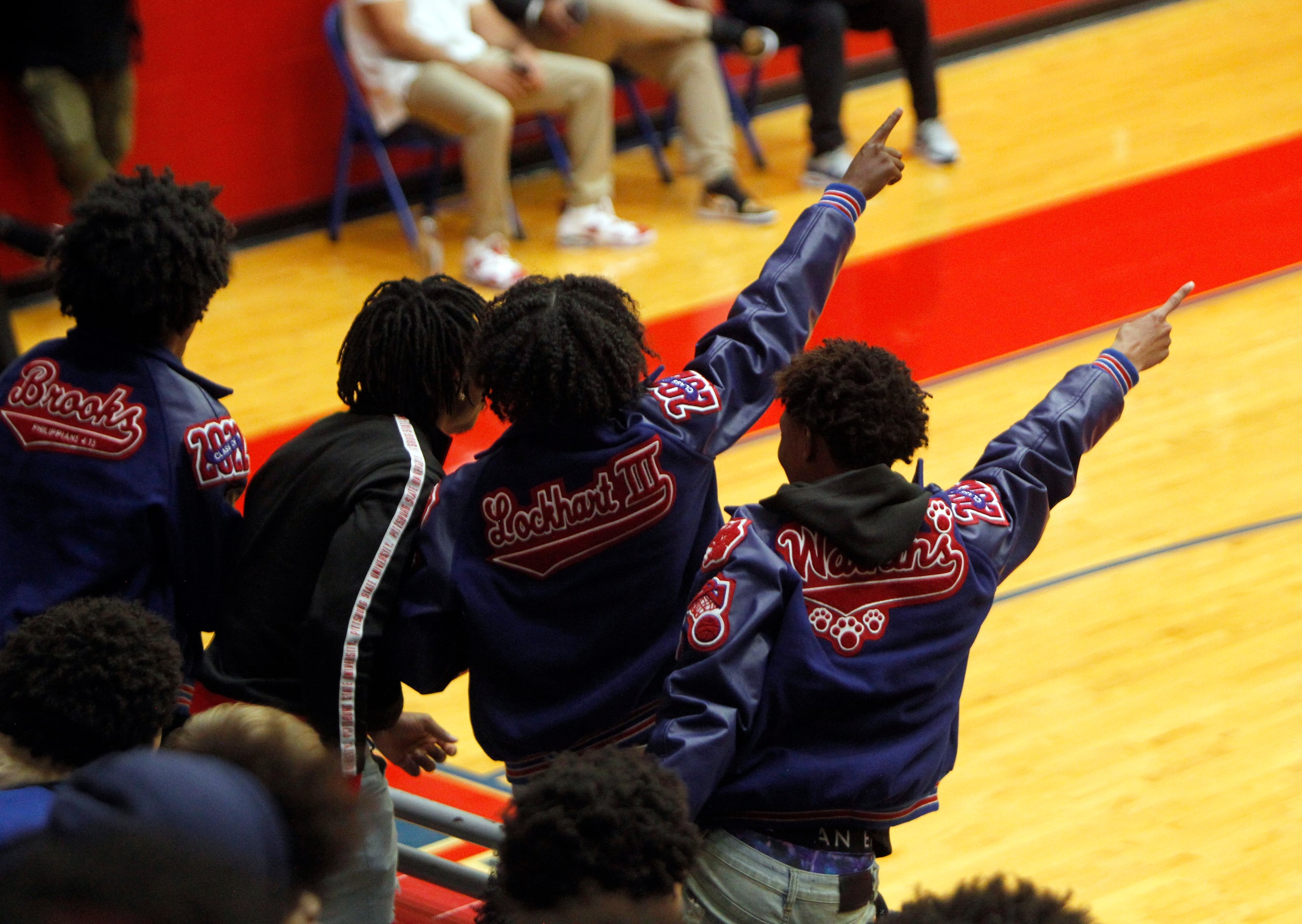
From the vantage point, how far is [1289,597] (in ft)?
10.4

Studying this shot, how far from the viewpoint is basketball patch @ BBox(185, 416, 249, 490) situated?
1.98 metres

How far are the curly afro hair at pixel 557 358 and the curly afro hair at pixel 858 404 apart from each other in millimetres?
223

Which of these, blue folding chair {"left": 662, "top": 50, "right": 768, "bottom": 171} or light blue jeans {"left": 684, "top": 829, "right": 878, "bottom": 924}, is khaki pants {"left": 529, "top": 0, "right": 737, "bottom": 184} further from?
light blue jeans {"left": 684, "top": 829, "right": 878, "bottom": 924}

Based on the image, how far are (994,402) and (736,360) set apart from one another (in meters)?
2.30

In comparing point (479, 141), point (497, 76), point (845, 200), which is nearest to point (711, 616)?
point (845, 200)

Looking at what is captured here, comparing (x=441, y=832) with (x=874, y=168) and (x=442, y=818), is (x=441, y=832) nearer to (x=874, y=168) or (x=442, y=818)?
(x=442, y=818)

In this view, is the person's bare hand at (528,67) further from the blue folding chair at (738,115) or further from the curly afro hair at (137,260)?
the curly afro hair at (137,260)

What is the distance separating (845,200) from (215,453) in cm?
101

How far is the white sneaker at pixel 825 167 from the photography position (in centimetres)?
605

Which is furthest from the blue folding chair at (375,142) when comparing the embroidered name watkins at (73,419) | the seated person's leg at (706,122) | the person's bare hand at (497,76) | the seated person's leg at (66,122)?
the embroidered name watkins at (73,419)

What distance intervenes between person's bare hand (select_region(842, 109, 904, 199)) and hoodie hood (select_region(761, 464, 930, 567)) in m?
0.69

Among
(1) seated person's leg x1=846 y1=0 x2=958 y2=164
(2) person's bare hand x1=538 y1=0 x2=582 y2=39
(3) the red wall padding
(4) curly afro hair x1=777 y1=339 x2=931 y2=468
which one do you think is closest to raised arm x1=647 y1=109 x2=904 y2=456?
(4) curly afro hair x1=777 y1=339 x2=931 y2=468

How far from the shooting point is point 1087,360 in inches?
168

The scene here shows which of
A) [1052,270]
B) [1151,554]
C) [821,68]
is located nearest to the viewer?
[1151,554]
